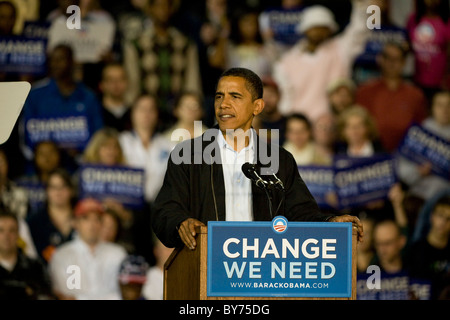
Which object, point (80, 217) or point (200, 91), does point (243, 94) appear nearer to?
point (80, 217)

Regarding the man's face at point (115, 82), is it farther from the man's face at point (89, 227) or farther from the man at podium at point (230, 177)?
the man at podium at point (230, 177)

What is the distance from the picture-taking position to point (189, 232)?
11.8ft

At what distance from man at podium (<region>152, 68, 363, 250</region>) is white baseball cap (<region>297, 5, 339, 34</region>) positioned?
4.24m

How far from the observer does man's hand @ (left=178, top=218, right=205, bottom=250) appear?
360 cm

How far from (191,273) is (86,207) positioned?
12.5 feet

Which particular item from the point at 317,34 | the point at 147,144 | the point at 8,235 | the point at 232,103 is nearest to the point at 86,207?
the point at 8,235

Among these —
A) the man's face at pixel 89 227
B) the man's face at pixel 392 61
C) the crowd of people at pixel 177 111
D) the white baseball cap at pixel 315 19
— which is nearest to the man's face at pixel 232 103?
the crowd of people at pixel 177 111

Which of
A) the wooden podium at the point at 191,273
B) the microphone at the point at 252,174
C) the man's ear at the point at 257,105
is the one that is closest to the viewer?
the wooden podium at the point at 191,273

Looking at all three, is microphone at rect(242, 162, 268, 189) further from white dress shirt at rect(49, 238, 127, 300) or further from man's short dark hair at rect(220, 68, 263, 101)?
white dress shirt at rect(49, 238, 127, 300)

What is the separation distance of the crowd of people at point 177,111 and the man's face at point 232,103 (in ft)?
10.5

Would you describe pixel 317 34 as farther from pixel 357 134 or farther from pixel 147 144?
pixel 147 144

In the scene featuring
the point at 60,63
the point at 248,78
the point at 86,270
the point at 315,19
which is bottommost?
the point at 86,270

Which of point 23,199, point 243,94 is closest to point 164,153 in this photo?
point 23,199

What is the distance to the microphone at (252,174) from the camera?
3.85 m
